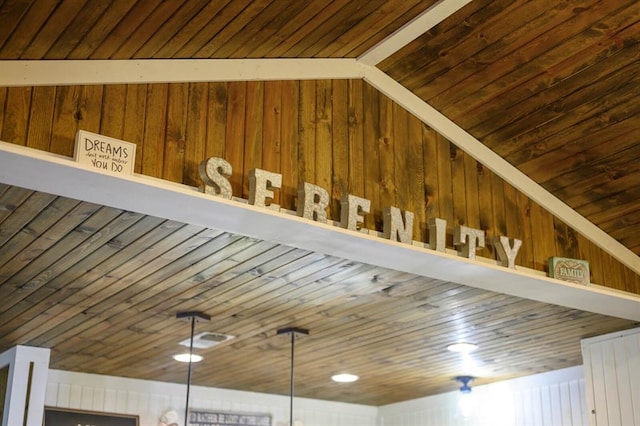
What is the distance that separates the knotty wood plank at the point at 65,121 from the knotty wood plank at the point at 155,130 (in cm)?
26

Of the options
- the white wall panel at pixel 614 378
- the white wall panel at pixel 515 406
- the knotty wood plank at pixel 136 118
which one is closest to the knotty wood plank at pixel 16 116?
the knotty wood plank at pixel 136 118

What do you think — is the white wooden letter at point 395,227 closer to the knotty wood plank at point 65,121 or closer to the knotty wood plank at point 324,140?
the knotty wood plank at point 324,140

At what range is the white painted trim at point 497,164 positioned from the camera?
13.0 ft

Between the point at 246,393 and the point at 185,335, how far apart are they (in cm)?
200

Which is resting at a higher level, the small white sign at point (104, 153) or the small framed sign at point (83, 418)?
the small white sign at point (104, 153)

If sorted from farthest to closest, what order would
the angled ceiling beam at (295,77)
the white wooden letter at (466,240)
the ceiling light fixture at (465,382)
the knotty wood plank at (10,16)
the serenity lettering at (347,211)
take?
the ceiling light fixture at (465,382)
the white wooden letter at (466,240)
the serenity lettering at (347,211)
the angled ceiling beam at (295,77)
the knotty wood plank at (10,16)

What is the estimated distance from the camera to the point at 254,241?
373cm

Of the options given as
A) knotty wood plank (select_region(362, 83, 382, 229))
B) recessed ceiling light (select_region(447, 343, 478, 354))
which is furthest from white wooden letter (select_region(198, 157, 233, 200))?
recessed ceiling light (select_region(447, 343, 478, 354))

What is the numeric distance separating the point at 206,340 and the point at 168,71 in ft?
8.57

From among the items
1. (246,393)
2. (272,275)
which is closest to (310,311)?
(272,275)

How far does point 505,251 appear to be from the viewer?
3.99 meters

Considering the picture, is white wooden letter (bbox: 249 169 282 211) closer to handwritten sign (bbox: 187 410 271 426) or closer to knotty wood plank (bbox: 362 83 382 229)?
knotty wood plank (bbox: 362 83 382 229)

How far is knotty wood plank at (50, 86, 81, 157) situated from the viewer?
9.53ft

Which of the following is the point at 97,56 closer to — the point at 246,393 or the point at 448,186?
the point at 448,186
